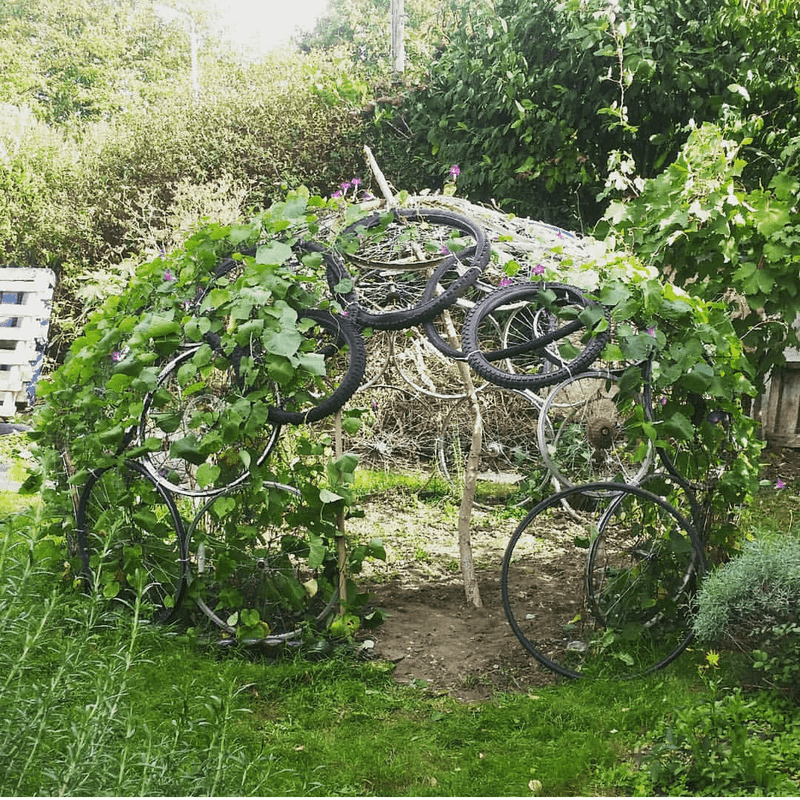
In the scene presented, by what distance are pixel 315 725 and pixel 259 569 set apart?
710 mm

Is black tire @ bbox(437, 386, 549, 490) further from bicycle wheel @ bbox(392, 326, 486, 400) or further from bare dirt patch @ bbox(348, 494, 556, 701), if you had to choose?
bare dirt patch @ bbox(348, 494, 556, 701)

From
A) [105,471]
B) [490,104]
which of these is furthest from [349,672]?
[490,104]

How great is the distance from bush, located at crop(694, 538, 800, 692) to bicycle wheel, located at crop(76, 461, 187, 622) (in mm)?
1945

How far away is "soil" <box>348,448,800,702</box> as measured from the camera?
3330 millimetres

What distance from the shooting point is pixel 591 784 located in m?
2.51

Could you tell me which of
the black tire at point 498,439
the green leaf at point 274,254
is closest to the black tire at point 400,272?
the green leaf at point 274,254

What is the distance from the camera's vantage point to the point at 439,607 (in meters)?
4.07

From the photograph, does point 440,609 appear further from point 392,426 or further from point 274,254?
point 392,426

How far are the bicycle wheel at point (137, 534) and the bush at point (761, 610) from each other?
1.95m

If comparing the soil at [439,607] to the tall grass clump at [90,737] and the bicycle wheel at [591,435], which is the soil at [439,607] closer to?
the bicycle wheel at [591,435]

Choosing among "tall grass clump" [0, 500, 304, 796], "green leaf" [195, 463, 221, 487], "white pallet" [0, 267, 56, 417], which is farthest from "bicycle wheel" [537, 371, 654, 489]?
"white pallet" [0, 267, 56, 417]

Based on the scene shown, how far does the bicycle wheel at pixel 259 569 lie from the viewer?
3301mm

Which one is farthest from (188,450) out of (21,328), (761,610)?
(21,328)

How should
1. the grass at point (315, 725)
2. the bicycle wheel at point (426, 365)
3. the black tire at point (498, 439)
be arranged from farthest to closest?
the black tire at point (498, 439) < the bicycle wheel at point (426, 365) < the grass at point (315, 725)
